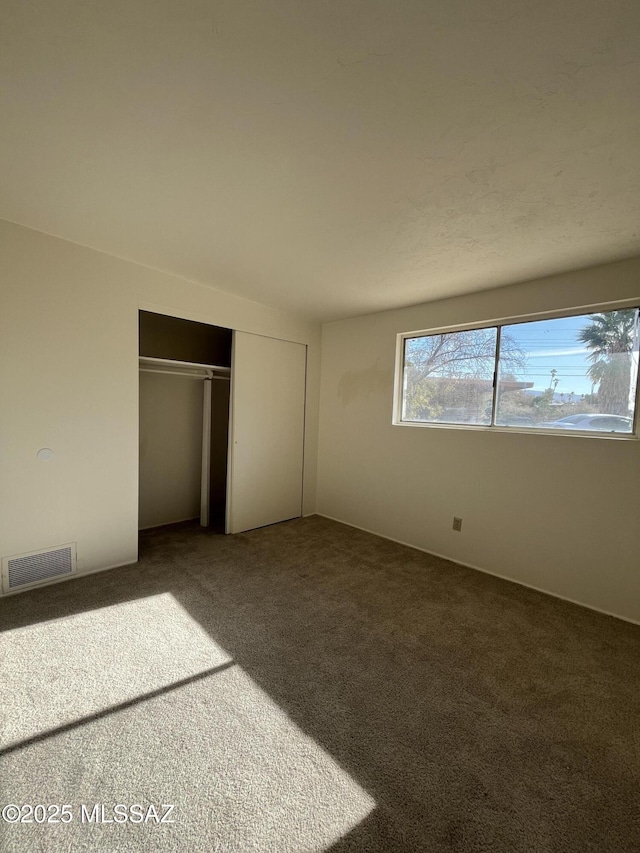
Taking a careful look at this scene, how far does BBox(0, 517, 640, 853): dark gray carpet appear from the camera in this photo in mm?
1173

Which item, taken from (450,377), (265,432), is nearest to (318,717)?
(265,432)

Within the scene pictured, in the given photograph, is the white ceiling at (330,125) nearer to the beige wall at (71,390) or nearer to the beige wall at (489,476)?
the beige wall at (71,390)

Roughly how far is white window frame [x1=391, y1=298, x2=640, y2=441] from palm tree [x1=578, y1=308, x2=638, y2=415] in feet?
0.21

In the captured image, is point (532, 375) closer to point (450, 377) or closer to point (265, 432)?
point (450, 377)

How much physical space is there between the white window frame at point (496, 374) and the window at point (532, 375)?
0.02 m

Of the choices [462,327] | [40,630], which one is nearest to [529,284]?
[462,327]

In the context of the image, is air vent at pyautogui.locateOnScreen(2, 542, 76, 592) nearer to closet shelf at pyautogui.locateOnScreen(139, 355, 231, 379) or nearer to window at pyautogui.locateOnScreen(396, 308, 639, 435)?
closet shelf at pyautogui.locateOnScreen(139, 355, 231, 379)

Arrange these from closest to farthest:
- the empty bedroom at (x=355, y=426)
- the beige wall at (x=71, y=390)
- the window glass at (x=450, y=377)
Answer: the empty bedroom at (x=355, y=426) < the beige wall at (x=71, y=390) < the window glass at (x=450, y=377)

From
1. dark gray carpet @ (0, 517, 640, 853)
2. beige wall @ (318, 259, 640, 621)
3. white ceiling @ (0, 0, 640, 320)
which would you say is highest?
white ceiling @ (0, 0, 640, 320)

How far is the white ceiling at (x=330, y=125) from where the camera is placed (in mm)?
1018

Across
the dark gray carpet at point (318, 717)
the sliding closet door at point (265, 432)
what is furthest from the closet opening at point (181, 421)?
the dark gray carpet at point (318, 717)

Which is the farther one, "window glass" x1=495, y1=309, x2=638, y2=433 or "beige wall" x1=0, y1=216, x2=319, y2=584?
"window glass" x1=495, y1=309, x2=638, y2=433

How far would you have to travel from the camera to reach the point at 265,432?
12.9 ft

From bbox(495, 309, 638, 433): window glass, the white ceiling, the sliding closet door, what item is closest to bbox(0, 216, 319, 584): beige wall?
the white ceiling
